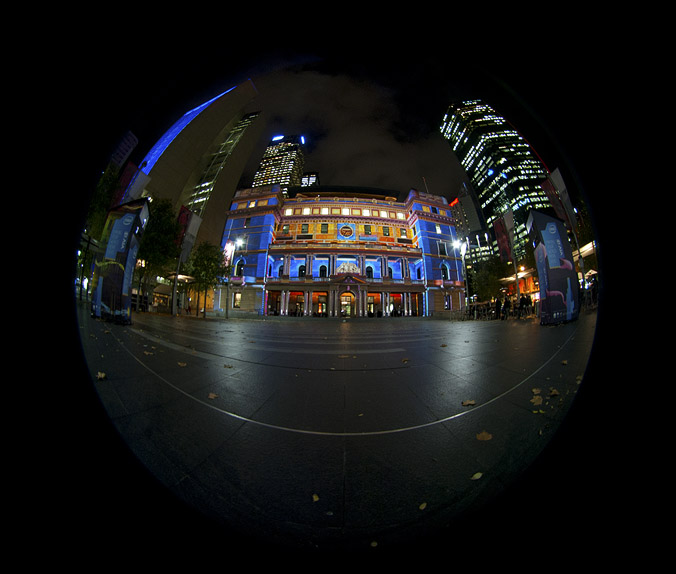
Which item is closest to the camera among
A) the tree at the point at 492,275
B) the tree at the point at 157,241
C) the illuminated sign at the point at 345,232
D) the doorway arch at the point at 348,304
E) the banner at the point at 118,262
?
the banner at the point at 118,262

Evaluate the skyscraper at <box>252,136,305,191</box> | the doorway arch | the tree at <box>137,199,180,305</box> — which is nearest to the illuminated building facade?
the doorway arch

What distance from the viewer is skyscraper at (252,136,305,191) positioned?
204 ft

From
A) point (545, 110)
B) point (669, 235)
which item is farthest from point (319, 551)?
point (545, 110)

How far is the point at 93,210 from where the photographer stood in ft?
2.63

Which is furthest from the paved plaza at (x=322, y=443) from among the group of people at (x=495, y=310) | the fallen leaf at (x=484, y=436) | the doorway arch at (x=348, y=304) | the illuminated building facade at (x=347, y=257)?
the doorway arch at (x=348, y=304)

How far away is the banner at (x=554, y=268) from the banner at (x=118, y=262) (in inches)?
71.4

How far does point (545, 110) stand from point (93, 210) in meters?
1.41

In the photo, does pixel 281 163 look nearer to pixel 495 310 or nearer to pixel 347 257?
pixel 347 257

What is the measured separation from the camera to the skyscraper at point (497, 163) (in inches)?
47.2

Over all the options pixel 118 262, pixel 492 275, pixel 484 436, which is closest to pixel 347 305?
pixel 492 275

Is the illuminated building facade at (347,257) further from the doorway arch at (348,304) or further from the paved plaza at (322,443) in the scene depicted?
the paved plaza at (322,443)

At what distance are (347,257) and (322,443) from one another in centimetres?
2777

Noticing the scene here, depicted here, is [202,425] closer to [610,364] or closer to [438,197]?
[610,364]

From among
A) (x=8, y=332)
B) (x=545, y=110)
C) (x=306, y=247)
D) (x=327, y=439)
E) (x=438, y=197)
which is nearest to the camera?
(x=8, y=332)
